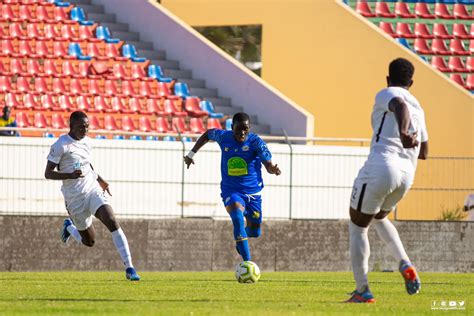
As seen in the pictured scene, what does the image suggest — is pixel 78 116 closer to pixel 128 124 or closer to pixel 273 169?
pixel 273 169

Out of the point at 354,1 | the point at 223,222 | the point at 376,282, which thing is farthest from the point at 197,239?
the point at 354,1

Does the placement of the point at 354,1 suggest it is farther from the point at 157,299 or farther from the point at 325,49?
the point at 157,299

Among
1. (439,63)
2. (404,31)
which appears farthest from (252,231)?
(404,31)

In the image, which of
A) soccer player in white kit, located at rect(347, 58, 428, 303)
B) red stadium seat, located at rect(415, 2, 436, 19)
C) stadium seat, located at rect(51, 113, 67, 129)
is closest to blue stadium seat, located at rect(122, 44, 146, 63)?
stadium seat, located at rect(51, 113, 67, 129)

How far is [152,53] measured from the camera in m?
31.3

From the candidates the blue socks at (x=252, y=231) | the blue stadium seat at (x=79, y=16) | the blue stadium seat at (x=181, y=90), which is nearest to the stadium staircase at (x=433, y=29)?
the blue stadium seat at (x=181, y=90)

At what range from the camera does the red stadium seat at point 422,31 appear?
112ft

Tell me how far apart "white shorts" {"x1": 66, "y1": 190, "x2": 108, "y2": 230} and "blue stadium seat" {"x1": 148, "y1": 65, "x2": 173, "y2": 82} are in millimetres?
13148

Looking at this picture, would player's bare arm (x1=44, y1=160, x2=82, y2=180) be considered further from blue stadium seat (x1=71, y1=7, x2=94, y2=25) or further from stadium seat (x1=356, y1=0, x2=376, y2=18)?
stadium seat (x1=356, y1=0, x2=376, y2=18)

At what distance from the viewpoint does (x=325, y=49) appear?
3091 cm

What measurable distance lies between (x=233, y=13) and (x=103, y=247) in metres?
11.4

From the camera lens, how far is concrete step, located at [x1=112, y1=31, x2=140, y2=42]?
1234 inches

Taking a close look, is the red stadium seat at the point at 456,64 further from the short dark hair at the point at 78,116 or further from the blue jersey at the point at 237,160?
the short dark hair at the point at 78,116

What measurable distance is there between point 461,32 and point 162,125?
1041cm
